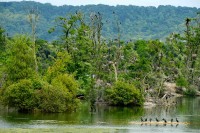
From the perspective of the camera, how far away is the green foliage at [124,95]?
76500 mm

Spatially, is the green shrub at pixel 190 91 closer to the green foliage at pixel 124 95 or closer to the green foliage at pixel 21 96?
the green foliage at pixel 124 95

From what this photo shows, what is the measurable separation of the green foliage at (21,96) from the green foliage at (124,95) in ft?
49.4

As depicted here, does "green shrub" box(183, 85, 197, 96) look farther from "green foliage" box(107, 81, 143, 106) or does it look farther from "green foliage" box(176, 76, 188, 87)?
"green foliage" box(107, 81, 143, 106)

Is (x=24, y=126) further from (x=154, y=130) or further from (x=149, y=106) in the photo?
(x=149, y=106)

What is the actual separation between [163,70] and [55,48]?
71.7 ft

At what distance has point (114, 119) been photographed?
60188 mm

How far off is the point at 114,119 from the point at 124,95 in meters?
16.4

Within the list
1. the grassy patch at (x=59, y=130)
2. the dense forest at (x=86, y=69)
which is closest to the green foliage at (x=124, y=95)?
the dense forest at (x=86, y=69)

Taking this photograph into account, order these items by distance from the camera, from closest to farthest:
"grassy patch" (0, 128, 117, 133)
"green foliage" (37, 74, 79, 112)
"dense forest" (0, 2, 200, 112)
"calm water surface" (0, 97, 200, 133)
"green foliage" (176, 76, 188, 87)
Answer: "grassy patch" (0, 128, 117, 133) → "calm water surface" (0, 97, 200, 133) → "green foliage" (37, 74, 79, 112) → "dense forest" (0, 2, 200, 112) → "green foliage" (176, 76, 188, 87)

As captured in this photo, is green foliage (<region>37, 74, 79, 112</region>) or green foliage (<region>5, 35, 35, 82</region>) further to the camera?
green foliage (<region>5, 35, 35, 82</region>)

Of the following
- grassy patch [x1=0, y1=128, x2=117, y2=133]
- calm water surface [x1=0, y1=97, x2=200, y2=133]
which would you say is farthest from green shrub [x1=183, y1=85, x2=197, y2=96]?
grassy patch [x1=0, y1=128, x2=117, y2=133]

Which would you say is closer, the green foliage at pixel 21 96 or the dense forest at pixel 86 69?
the green foliage at pixel 21 96

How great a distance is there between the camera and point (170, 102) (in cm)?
8162

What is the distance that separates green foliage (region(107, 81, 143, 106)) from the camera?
76.5 metres
